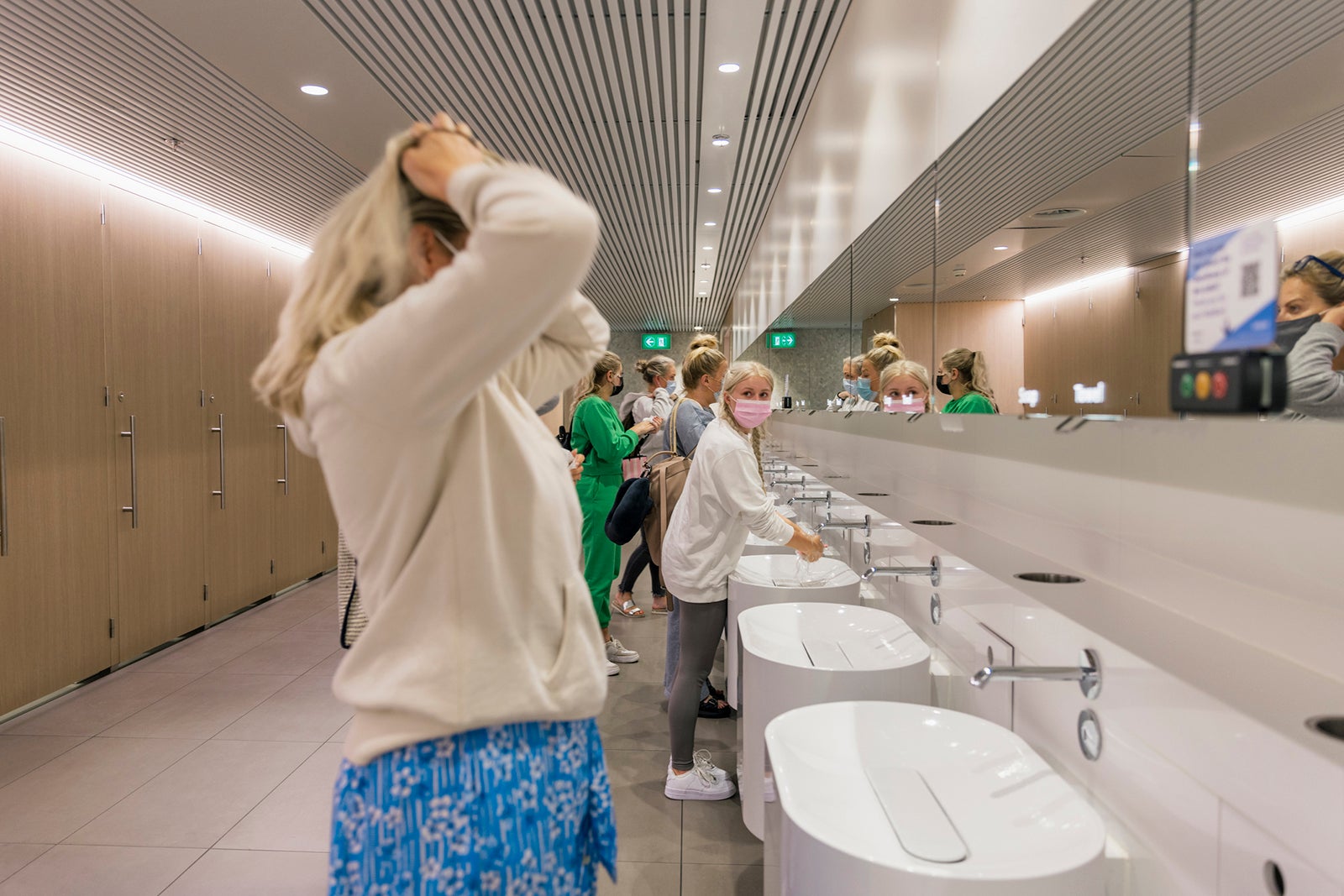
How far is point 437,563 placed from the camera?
0.91 m

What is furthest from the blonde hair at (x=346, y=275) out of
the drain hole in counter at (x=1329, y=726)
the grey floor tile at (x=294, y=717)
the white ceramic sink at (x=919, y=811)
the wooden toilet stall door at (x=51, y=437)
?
the wooden toilet stall door at (x=51, y=437)

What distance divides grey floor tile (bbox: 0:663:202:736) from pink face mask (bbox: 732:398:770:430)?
3.41 meters

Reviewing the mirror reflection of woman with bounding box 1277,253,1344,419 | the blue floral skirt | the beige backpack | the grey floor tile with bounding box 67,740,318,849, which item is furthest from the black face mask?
the grey floor tile with bounding box 67,740,318,849

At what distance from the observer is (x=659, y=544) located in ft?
12.9

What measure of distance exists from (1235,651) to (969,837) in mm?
514

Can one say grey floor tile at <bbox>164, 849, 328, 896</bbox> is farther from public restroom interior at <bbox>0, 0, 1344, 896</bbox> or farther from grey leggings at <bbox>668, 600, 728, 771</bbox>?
grey leggings at <bbox>668, 600, 728, 771</bbox>

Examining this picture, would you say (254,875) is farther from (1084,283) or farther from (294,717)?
(1084,283)

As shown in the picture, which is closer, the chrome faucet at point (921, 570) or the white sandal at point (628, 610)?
the chrome faucet at point (921, 570)

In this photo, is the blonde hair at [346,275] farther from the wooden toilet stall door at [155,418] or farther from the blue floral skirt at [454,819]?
the wooden toilet stall door at [155,418]

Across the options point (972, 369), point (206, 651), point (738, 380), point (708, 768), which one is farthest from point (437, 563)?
point (206, 651)

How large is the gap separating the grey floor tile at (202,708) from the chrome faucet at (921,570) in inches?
130

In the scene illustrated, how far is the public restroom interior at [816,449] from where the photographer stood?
41.0 inches

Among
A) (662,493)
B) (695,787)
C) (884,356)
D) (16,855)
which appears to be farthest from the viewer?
(662,493)

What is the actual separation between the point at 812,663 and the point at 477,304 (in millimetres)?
1800
